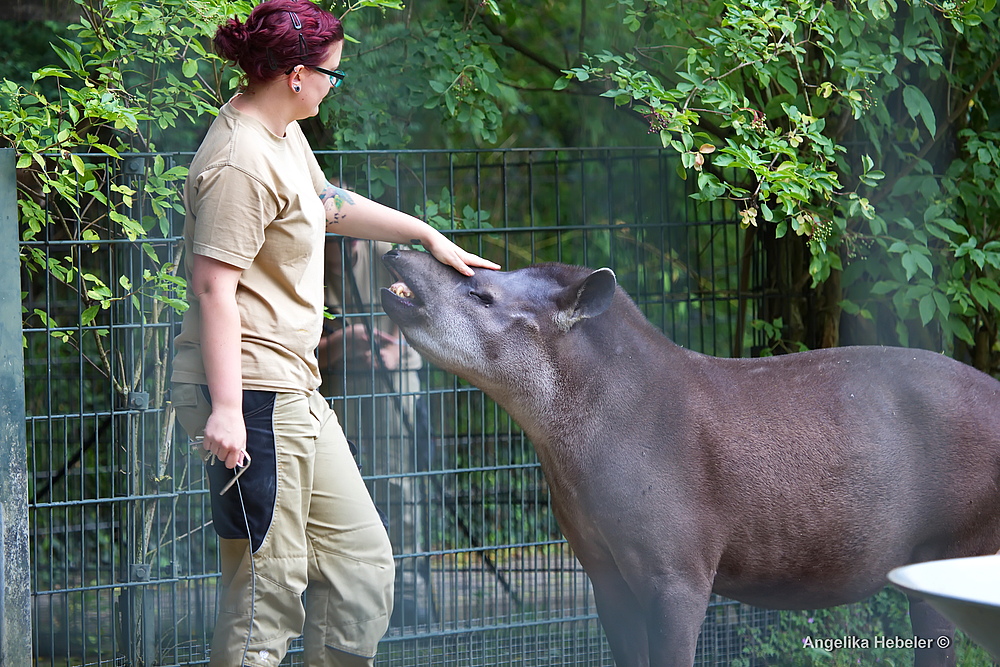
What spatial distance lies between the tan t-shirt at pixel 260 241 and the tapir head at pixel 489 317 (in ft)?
1.16

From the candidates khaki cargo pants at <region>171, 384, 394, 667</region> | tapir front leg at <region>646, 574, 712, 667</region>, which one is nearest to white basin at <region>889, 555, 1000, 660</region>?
tapir front leg at <region>646, 574, 712, 667</region>

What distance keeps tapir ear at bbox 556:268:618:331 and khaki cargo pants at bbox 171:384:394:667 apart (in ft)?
2.64

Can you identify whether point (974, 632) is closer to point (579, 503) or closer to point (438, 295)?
point (579, 503)

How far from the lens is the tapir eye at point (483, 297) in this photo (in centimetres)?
318

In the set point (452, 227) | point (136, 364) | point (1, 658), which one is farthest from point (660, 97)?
point (1, 658)

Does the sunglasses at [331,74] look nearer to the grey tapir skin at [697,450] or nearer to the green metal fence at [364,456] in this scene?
the grey tapir skin at [697,450]

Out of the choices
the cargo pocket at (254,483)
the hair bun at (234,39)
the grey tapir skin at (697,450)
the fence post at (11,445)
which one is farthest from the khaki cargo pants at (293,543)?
the fence post at (11,445)

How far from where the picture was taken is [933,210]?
15.2 ft

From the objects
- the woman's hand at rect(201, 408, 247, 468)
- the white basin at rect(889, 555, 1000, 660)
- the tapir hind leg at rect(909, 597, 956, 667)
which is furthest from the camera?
the tapir hind leg at rect(909, 597, 956, 667)

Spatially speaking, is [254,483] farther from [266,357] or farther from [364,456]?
[364,456]

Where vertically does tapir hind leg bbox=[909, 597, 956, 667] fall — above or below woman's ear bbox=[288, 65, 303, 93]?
below

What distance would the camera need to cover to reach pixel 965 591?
6.26ft

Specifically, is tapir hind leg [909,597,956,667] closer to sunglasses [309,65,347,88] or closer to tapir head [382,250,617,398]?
tapir head [382,250,617,398]

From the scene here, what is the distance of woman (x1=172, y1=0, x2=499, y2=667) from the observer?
8.41 feet
